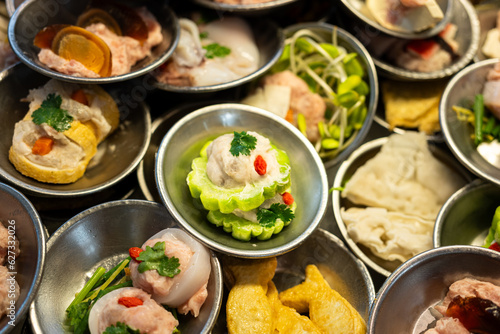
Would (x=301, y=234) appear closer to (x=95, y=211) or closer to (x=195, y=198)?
(x=195, y=198)

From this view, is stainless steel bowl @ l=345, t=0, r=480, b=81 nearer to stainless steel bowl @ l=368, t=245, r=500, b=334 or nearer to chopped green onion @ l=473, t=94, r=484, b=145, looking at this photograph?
chopped green onion @ l=473, t=94, r=484, b=145

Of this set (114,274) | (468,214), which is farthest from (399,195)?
(114,274)

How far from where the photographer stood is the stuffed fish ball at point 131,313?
211 centimetres

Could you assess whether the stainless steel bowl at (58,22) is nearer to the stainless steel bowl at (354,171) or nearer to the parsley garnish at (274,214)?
the parsley garnish at (274,214)

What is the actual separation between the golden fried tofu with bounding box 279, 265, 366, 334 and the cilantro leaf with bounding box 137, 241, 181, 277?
0.76 m

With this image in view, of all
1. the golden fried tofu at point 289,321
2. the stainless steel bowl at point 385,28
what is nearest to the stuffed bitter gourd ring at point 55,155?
the golden fried tofu at point 289,321

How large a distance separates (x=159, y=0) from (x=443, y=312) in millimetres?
2835

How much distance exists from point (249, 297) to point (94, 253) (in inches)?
37.9

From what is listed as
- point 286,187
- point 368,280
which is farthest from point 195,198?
point 368,280

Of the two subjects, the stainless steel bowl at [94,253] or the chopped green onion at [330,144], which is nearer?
the stainless steel bowl at [94,253]

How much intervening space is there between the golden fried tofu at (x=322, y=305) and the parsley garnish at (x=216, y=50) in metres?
1.76

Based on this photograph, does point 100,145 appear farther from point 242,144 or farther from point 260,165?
point 260,165

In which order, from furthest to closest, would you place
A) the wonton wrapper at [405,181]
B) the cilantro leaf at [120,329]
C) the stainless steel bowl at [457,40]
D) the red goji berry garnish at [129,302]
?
1. the stainless steel bowl at [457,40]
2. the wonton wrapper at [405,181]
3. the red goji berry garnish at [129,302]
4. the cilantro leaf at [120,329]

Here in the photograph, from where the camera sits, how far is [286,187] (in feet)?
8.25
